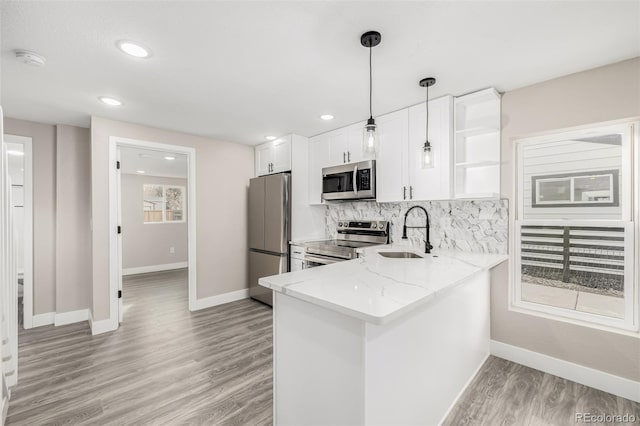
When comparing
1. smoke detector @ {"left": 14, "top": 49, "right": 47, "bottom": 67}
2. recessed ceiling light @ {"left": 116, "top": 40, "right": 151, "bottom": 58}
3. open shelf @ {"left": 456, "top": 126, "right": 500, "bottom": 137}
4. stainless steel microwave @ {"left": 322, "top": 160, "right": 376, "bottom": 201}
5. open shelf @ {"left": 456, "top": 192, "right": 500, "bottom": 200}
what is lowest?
open shelf @ {"left": 456, "top": 192, "right": 500, "bottom": 200}

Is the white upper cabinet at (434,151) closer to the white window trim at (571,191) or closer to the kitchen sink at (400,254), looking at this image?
the kitchen sink at (400,254)

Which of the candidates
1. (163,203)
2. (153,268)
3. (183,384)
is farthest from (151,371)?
(163,203)

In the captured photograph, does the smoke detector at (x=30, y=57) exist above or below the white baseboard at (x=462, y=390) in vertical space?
above

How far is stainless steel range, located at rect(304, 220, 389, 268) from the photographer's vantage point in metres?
3.13

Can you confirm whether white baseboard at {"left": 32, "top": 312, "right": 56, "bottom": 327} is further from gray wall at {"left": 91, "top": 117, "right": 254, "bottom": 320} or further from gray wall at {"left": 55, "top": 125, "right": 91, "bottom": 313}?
gray wall at {"left": 91, "top": 117, "right": 254, "bottom": 320}

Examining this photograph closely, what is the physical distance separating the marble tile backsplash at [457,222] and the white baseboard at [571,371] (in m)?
0.86

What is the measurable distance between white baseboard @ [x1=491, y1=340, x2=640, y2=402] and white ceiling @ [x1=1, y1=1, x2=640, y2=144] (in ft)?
7.30

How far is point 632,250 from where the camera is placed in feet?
6.66

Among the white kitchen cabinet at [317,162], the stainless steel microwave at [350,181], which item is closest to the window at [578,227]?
the stainless steel microwave at [350,181]

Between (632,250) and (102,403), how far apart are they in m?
3.87

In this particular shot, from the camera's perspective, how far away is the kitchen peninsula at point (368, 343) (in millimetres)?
1202

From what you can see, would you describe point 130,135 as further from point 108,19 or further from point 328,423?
point 328,423

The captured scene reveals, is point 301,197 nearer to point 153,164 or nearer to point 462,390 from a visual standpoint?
point 462,390

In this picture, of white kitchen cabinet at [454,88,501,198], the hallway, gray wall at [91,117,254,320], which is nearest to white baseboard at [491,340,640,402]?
white kitchen cabinet at [454,88,501,198]
